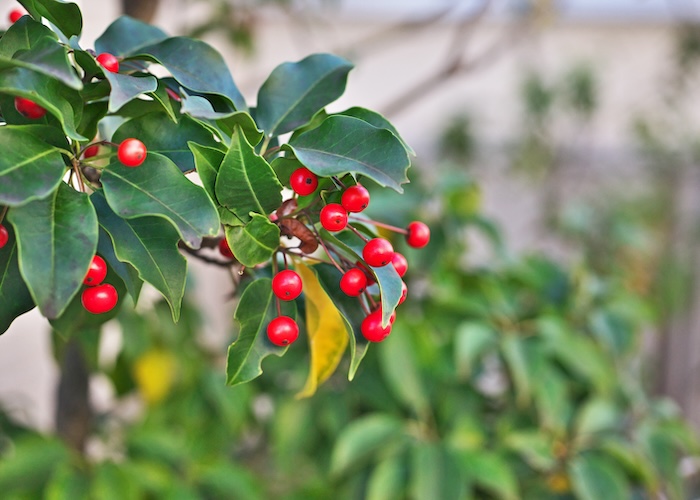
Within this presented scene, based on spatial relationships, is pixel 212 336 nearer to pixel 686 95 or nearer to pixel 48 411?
pixel 48 411

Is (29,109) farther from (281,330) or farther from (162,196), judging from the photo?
(281,330)

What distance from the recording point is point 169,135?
18.0 inches

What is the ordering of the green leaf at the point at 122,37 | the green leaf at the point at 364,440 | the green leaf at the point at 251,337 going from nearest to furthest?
the green leaf at the point at 251,337 < the green leaf at the point at 122,37 < the green leaf at the point at 364,440

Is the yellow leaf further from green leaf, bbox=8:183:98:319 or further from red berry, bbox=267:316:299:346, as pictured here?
green leaf, bbox=8:183:98:319

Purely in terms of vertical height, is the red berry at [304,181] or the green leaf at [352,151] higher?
the green leaf at [352,151]

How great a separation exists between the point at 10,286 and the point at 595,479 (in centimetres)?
93

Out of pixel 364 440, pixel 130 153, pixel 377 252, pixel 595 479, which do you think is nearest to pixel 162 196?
pixel 130 153

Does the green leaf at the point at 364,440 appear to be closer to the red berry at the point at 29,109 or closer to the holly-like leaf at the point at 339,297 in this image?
the holly-like leaf at the point at 339,297

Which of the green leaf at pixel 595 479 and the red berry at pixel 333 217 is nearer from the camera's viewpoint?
the red berry at pixel 333 217

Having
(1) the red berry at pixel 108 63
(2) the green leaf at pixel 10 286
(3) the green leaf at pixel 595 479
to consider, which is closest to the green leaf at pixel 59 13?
(1) the red berry at pixel 108 63

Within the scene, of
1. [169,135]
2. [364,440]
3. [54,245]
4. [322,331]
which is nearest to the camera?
[54,245]

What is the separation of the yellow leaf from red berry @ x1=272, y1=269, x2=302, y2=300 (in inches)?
3.2

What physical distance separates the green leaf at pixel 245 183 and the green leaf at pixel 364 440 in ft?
2.15

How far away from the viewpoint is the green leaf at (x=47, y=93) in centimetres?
35
